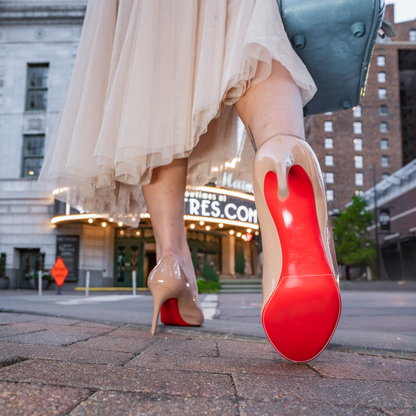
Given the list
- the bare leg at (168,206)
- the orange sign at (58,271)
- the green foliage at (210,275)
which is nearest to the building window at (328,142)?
the green foliage at (210,275)

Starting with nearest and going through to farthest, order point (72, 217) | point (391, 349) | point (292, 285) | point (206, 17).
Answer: point (292, 285), point (391, 349), point (206, 17), point (72, 217)

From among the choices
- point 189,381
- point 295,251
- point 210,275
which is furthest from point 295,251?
point 210,275

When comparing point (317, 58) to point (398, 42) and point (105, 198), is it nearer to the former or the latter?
point (105, 198)

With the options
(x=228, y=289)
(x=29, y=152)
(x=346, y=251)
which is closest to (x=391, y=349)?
(x=228, y=289)

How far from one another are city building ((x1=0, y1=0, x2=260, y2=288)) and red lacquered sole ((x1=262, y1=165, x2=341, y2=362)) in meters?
11.0

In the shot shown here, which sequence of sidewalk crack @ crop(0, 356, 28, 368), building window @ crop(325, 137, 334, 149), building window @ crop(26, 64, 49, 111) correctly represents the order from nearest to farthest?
sidewalk crack @ crop(0, 356, 28, 368) → building window @ crop(26, 64, 49, 111) → building window @ crop(325, 137, 334, 149)

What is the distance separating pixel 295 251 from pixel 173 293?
23.9 inches

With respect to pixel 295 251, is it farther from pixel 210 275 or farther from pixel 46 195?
pixel 46 195

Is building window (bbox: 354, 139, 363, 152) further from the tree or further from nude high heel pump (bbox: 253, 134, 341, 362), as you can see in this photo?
nude high heel pump (bbox: 253, 134, 341, 362)

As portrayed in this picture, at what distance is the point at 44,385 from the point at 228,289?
12.0 metres

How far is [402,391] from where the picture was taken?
61cm

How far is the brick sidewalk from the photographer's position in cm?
48

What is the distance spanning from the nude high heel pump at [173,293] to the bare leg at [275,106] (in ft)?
1.78

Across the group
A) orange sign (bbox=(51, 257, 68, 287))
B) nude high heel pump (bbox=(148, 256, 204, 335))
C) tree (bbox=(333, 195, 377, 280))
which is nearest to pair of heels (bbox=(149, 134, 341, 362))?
nude high heel pump (bbox=(148, 256, 204, 335))
